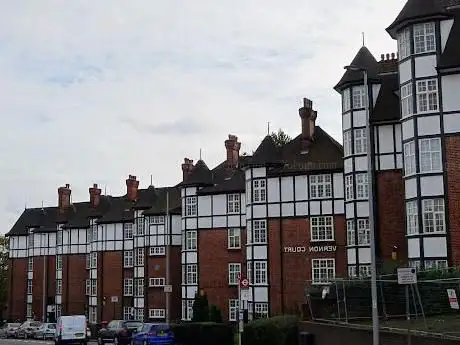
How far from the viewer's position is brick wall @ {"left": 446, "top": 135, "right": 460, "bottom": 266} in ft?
126

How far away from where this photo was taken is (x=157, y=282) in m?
69.2

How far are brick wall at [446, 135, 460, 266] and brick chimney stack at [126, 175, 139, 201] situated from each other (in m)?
44.9

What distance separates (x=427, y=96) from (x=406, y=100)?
56.1 inches

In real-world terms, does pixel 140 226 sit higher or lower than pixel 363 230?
higher

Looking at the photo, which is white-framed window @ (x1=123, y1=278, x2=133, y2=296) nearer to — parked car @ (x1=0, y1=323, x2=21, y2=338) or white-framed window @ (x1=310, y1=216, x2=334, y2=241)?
parked car @ (x1=0, y1=323, x2=21, y2=338)

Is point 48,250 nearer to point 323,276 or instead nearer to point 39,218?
point 39,218

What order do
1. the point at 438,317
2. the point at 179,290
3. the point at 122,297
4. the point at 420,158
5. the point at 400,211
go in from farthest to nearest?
1. the point at 122,297
2. the point at 179,290
3. the point at 400,211
4. the point at 420,158
5. the point at 438,317

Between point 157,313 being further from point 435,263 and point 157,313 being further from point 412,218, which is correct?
point 435,263

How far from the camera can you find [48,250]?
290 feet

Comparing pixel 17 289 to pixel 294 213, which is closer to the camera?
pixel 294 213

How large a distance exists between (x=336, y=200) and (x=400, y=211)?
26.3 feet

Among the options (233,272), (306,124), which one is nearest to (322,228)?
(306,124)

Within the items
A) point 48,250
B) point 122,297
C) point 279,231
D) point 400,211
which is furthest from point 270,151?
point 48,250

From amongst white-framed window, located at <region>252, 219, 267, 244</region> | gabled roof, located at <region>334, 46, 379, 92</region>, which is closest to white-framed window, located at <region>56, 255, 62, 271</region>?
white-framed window, located at <region>252, 219, 267, 244</region>
